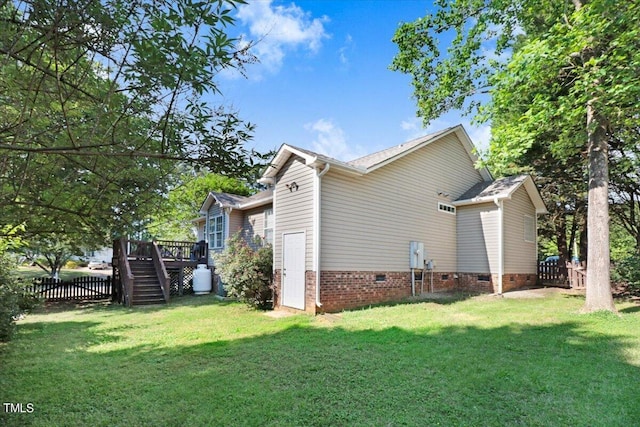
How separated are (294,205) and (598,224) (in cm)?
778

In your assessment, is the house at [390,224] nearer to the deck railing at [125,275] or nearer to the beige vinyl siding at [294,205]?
the beige vinyl siding at [294,205]

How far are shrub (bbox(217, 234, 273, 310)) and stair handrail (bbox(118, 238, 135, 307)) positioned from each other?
4.18 meters

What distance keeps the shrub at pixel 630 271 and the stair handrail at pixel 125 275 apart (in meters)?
16.4

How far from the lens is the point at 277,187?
1080 cm

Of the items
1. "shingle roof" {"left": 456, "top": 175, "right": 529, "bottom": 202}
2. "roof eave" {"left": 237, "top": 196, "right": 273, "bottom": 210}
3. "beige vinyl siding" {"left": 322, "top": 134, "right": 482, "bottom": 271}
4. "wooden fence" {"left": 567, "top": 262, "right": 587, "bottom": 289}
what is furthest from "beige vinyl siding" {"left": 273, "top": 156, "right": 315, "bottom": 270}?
"wooden fence" {"left": 567, "top": 262, "right": 587, "bottom": 289}

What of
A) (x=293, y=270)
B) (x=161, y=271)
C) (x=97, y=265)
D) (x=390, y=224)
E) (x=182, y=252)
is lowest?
(x=97, y=265)

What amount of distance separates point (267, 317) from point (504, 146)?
7663 mm

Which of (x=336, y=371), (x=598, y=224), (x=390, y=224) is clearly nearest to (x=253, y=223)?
(x=390, y=224)

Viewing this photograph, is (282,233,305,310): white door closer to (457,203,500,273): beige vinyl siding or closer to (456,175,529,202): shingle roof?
(457,203,500,273): beige vinyl siding

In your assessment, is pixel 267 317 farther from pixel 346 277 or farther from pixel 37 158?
pixel 37 158

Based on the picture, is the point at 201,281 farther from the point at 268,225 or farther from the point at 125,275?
the point at 268,225

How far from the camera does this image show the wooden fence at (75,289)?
45.2 feet

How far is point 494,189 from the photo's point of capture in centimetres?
1341

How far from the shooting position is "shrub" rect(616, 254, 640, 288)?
1074cm
